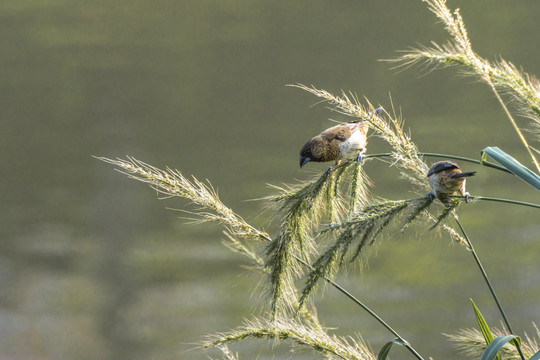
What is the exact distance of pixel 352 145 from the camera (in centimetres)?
96

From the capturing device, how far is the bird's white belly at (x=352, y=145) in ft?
3.14

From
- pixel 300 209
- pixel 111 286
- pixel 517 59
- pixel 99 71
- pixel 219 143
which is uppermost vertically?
pixel 517 59

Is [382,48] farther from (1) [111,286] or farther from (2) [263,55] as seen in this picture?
(1) [111,286]

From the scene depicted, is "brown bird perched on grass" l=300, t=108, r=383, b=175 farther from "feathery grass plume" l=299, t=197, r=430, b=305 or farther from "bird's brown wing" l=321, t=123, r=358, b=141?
"feathery grass plume" l=299, t=197, r=430, b=305

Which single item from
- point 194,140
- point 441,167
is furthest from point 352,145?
point 194,140

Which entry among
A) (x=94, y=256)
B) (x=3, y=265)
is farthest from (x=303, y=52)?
(x=3, y=265)

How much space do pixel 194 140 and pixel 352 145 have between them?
1.31 meters

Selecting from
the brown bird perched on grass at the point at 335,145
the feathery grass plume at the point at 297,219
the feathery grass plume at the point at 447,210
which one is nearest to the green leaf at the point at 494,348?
the feathery grass plume at the point at 447,210

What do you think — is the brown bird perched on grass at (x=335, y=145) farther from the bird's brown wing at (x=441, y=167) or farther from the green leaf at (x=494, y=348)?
the green leaf at (x=494, y=348)

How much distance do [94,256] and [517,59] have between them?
168 centimetres

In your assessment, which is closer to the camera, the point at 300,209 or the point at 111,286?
the point at 300,209

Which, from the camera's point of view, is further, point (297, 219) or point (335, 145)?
point (335, 145)

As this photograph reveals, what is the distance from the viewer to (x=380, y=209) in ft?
2.02

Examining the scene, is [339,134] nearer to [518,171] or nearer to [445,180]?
[445,180]
